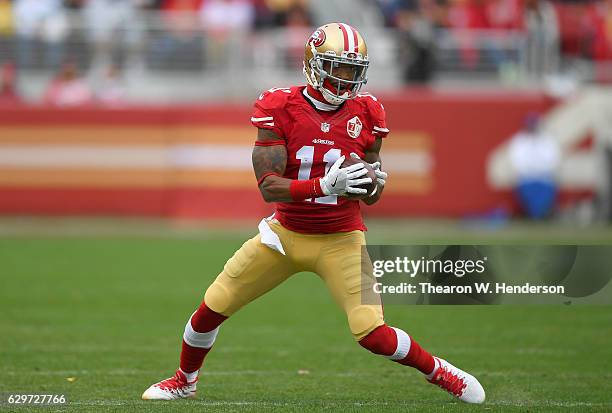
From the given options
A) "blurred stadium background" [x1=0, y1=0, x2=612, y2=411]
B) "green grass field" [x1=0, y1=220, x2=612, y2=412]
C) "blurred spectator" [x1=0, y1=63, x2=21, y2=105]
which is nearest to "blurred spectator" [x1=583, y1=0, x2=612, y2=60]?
"blurred stadium background" [x1=0, y1=0, x2=612, y2=411]

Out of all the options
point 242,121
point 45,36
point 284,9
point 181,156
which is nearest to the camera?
point 242,121

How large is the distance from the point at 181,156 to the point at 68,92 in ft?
6.47

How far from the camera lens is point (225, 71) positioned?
16797 millimetres

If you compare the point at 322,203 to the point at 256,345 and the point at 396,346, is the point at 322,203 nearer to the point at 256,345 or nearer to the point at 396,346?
the point at 396,346

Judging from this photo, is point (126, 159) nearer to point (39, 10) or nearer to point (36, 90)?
point (36, 90)

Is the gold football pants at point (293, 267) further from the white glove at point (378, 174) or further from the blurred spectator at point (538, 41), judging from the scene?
the blurred spectator at point (538, 41)

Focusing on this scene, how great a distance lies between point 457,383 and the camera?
19.9ft

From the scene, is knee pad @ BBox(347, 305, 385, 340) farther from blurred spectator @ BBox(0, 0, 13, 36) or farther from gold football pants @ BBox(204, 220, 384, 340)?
blurred spectator @ BBox(0, 0, 13, 36)

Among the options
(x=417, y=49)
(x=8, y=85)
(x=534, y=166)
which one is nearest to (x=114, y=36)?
(x=8, y=85)

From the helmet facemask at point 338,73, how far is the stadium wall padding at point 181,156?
9.79 m

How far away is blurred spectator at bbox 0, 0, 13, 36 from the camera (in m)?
17.2

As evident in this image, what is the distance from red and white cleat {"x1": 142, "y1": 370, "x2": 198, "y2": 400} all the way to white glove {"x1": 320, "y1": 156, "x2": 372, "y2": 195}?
1.49m

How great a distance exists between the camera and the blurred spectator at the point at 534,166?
628 inches

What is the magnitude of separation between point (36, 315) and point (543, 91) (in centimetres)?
966
